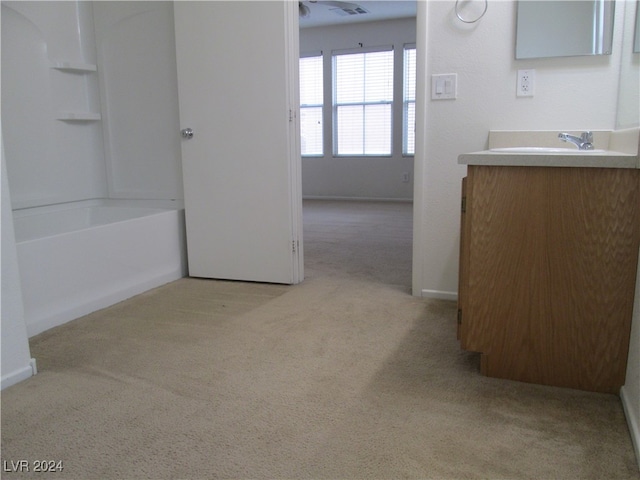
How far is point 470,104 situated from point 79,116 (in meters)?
2.40

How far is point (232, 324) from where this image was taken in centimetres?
238

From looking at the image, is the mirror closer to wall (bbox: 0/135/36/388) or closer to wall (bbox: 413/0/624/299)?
wall (bbox: 413/0/624/299)

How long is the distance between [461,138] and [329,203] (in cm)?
462

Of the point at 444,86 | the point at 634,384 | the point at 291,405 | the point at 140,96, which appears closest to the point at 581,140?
the point at 444,86

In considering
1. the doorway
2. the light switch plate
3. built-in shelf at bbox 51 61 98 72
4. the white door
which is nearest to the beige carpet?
the white door

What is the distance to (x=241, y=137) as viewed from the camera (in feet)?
9.80

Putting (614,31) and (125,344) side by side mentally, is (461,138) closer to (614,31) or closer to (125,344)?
(614,31)

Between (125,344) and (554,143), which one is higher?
(554,143)

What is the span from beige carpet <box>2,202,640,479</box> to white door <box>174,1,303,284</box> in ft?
1.81

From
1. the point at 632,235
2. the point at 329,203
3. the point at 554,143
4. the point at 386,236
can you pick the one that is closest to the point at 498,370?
the point at 632,235

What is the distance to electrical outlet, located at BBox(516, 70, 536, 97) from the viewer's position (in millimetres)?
2432

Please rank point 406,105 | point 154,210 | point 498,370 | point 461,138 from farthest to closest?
1. point 406,105
2. point 154,210
3. point 461,138
4. point 498,370

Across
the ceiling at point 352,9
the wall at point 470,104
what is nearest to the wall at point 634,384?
the wall at point 470,104

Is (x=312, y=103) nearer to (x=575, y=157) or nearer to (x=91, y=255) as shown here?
(x=91, y=255)
